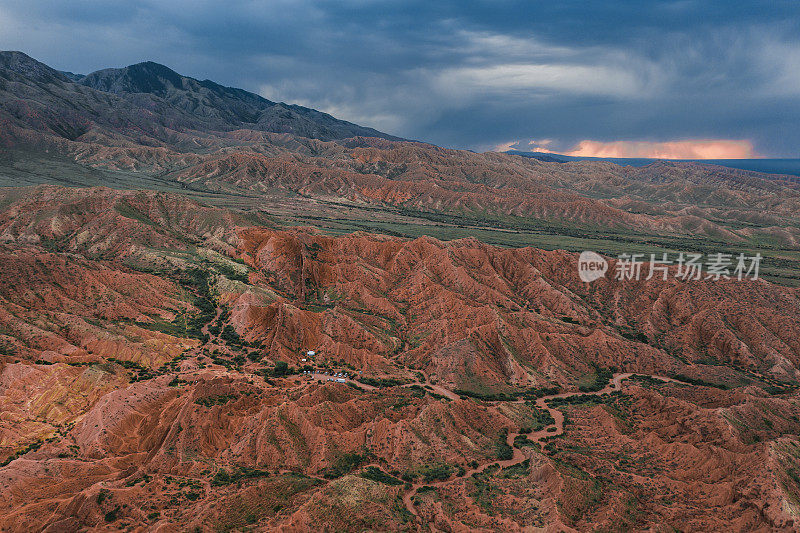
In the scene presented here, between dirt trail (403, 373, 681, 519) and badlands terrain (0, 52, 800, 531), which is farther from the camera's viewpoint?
dirt trail (403, 373, 681, 519)

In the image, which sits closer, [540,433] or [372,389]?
[540,433]

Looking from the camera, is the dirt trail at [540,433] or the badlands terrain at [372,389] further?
the dirt trail at [540,433]

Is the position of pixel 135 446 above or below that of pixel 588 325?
below

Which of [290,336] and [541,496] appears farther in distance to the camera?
[290,336]

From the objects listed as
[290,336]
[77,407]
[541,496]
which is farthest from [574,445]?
[77,407]

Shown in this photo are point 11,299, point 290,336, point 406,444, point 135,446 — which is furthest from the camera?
point 290,336

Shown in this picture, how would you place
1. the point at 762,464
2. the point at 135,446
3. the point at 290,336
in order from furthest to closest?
1. the point at 290,336
2. the point at 135,446
3. the point at 762,464

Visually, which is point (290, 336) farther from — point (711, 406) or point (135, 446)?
point (711, 406)

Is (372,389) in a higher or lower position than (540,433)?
higher
